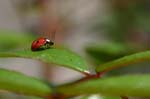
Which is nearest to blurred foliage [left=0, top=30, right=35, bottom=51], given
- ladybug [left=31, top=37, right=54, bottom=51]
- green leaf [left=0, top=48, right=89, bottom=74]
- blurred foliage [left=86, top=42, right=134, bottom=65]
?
blurred foliage [left=86, top=42, right=134, bottom=65]

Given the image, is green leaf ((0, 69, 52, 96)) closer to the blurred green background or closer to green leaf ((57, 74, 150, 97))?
green leaf ((57, 74, 150, 97))

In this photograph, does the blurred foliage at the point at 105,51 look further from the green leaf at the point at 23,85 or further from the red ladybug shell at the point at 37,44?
the green leaf at the point at 23,85

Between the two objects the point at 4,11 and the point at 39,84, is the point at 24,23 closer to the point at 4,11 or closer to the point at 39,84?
the point at 4,11

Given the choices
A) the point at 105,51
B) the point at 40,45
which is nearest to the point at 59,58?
the point at 40,45

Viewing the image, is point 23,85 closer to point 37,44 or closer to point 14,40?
point 37,44

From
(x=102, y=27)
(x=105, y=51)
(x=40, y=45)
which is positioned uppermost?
(x=102, y=27)

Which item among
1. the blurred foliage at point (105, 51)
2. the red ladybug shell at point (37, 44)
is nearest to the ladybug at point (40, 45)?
the red ladybug shell at point (37, 44)

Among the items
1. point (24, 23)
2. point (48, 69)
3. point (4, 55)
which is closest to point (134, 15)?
point (48, 69)
